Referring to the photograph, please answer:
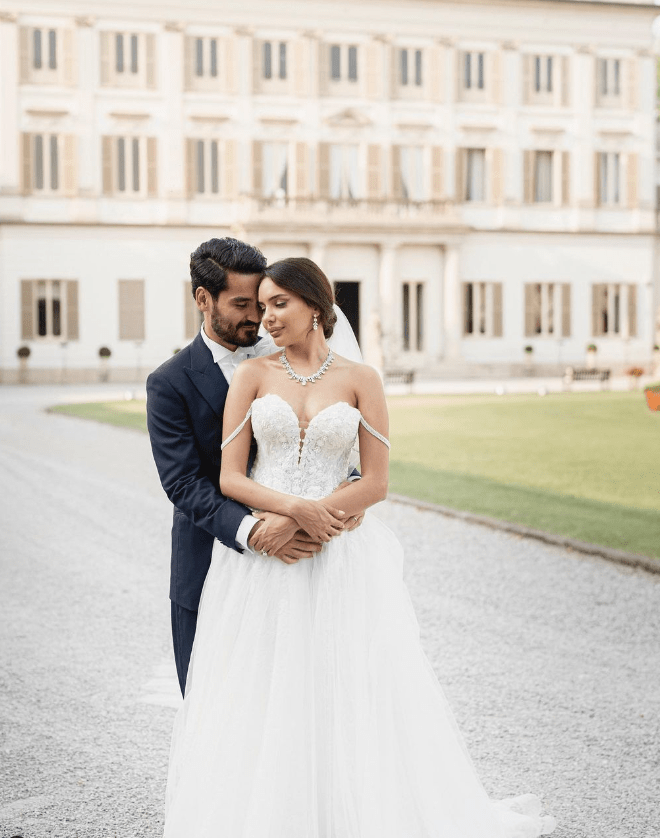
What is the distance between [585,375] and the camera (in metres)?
26.9

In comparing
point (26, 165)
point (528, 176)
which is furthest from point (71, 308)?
point (528, 176)

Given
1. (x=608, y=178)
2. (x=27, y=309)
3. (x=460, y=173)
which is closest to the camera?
(x=27, y=309)

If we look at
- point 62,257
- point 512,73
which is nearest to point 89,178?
point 62,257

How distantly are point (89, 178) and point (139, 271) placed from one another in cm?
311

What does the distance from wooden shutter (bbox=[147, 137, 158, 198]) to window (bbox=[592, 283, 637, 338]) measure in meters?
14.6

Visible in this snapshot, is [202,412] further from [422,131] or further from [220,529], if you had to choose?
[422,131]

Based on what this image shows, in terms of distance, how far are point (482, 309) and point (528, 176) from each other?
4.64 metres

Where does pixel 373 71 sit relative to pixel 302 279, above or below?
above

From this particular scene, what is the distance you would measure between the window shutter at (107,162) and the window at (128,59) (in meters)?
1.73

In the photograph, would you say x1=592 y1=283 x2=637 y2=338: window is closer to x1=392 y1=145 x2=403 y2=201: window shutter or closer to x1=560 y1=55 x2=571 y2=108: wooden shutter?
x1=560 y1=55 x2=571 y2=108: wooden shutter

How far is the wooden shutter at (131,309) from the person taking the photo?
3306 cm

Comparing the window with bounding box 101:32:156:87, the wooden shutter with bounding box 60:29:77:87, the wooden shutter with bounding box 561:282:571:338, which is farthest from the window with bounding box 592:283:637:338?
the wooden shutter with bounding box 60:29:77:87

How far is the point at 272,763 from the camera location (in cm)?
292

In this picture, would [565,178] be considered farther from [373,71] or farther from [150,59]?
[150,59]
